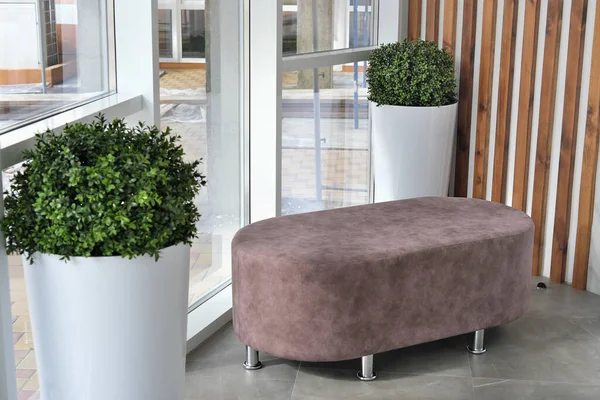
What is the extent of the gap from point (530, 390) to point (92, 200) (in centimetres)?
191

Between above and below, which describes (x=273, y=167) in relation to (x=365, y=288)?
above

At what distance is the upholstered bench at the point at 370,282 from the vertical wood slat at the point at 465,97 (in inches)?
56.2

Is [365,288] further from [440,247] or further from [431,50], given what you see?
[431,50]

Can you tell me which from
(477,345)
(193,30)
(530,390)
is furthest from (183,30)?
(530,390)

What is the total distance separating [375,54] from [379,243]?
1.78 m

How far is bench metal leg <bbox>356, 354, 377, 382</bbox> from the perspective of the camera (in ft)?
11.0

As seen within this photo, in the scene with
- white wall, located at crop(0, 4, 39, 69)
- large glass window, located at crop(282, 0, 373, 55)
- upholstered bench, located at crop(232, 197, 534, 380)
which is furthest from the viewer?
large glass window, located at crop(282, 0, 373, 55)

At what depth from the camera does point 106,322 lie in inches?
94.6

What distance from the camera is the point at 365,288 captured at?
3.17 meters

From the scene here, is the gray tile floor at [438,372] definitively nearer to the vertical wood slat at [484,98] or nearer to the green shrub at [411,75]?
the vertical wood slat at [484,98]

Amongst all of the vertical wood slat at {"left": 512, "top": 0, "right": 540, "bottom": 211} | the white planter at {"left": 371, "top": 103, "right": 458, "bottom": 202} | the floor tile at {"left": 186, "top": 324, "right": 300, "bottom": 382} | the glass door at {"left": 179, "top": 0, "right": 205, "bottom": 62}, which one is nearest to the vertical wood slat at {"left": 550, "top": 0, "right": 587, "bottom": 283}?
the vertical wood slat at {"left": 512, "top": 0, "right": 540, "bottom": 211}

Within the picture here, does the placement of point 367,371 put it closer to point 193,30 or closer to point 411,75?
point 193,30

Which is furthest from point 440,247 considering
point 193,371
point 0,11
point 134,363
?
point 0,11

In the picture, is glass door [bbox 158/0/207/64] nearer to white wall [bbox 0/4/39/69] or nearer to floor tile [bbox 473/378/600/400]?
white wall [bbox 0/4/39/69]
